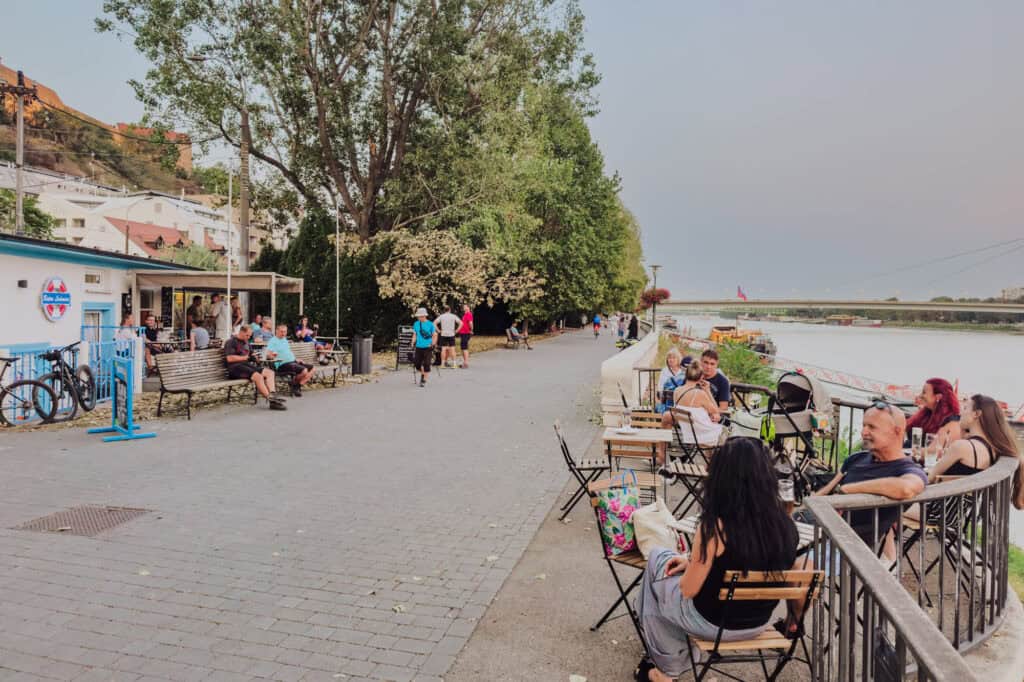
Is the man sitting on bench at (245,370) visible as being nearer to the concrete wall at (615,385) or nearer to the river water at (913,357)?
the concrete wall at (615,385)

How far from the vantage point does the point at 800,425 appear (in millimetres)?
7836

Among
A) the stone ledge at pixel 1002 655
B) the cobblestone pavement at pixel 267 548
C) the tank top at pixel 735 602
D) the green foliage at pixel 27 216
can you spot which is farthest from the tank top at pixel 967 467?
the green foliage at pixel 27 216

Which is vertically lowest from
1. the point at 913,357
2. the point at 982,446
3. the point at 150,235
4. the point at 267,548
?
the point at 913,357

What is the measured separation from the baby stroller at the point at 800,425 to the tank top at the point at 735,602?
298cm

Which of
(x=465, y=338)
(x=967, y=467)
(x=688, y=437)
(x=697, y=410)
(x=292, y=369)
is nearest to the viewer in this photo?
(x=967, y=467)

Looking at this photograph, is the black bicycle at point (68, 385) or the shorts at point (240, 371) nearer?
the black bicycle at point (68, 385)

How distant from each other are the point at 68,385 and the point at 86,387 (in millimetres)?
496

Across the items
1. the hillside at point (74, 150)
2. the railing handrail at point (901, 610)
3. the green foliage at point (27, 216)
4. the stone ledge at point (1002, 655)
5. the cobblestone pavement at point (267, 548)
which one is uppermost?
the hillside at point (74, 150)

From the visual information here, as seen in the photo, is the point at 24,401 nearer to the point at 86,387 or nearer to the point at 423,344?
the point at 86,387

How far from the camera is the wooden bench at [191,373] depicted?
38.7ft

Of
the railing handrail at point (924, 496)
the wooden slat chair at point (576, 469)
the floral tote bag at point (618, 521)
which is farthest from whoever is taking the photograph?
the wooden slat chair at point (576, 469)

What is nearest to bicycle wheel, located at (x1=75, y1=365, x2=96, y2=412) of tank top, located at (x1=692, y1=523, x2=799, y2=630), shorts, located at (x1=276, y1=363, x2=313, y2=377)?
shorts, located at (x1=276, y1=363, x2=313, y2=377)

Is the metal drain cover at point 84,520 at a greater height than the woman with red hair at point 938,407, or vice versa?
the woman with red hair at point 938,407

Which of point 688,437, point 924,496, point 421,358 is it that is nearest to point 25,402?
point 421,358
